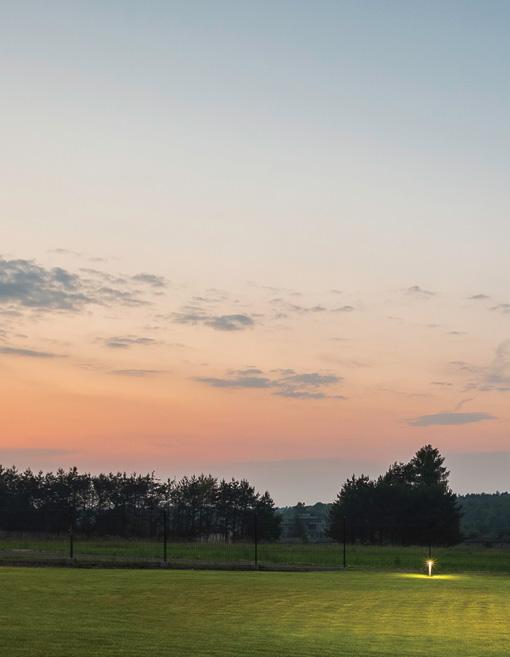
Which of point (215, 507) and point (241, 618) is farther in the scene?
point (215, 507)

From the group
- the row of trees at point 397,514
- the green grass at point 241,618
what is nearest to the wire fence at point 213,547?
the row of trees at point 397,514

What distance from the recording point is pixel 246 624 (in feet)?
63.1

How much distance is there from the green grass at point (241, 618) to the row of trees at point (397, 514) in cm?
6143

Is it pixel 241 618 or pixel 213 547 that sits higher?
pixel 241 618

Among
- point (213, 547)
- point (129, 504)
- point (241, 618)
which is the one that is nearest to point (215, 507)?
point (129, 504)

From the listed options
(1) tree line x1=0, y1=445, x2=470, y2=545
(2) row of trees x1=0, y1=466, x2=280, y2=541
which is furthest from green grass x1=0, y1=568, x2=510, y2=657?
(2) row of trees x1=0, y1=466, x2=280, y2=541

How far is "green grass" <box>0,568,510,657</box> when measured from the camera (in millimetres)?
15469

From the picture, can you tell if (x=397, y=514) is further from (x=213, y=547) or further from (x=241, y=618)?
(x=241, y=618)

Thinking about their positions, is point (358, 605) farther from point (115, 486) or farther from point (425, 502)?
point (115, 486)

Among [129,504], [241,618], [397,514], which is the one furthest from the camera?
[129,504]

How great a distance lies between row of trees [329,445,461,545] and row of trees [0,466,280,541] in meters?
10.9

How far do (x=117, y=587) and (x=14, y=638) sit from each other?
12.8m

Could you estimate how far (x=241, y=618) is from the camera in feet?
66.9

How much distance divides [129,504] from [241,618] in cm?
10344
